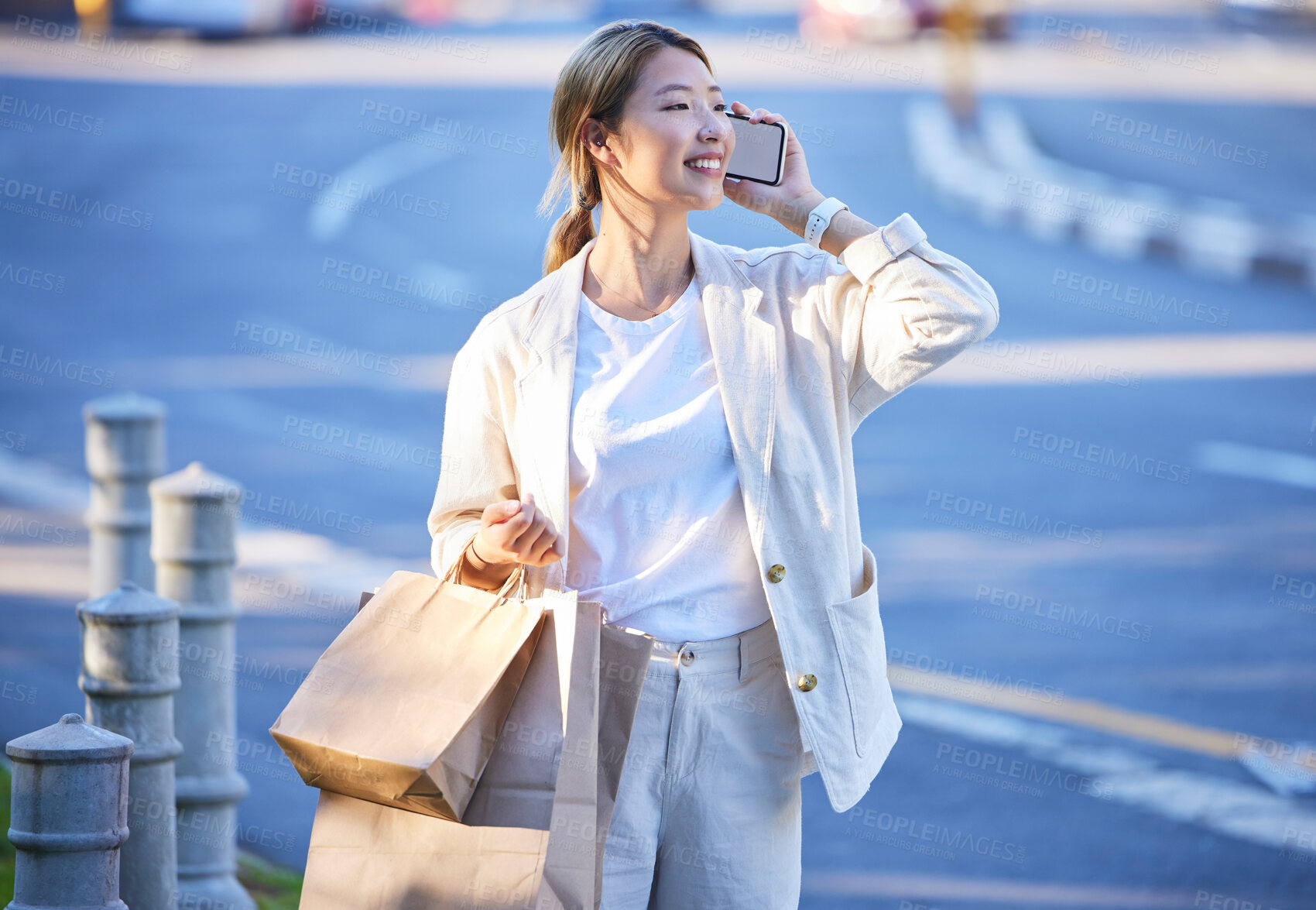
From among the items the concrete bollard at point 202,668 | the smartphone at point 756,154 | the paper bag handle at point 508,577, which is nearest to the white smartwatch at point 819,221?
the smartphone at point 756,154

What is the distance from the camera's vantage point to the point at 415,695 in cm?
263

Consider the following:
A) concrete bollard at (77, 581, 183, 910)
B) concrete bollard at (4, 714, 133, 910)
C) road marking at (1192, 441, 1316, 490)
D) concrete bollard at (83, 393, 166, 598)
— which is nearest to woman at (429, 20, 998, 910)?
concrete bollard at (4, 714, 133, 910)

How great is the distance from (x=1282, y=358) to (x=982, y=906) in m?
8.47

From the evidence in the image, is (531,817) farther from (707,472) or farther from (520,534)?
(707,472)

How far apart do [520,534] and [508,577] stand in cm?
27

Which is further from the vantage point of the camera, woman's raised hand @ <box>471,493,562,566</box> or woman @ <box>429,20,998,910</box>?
woman @ <box>429,20,998,910</box>

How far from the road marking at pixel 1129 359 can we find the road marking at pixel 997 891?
647 cm

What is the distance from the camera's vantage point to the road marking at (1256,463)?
9578 millimetres

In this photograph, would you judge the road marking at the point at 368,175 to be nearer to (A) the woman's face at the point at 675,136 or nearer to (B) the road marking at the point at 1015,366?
(B) the road marking at the point at 1015,366

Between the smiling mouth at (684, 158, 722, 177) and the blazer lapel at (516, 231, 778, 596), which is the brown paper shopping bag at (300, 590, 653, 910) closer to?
the blazer lapel at (516, 231, 778, 596)

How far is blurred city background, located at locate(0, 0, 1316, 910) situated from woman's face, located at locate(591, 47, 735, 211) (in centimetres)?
304

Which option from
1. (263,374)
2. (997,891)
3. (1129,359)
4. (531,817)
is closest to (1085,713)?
(997,891)

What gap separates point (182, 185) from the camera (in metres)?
17.3

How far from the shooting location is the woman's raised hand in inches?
103
